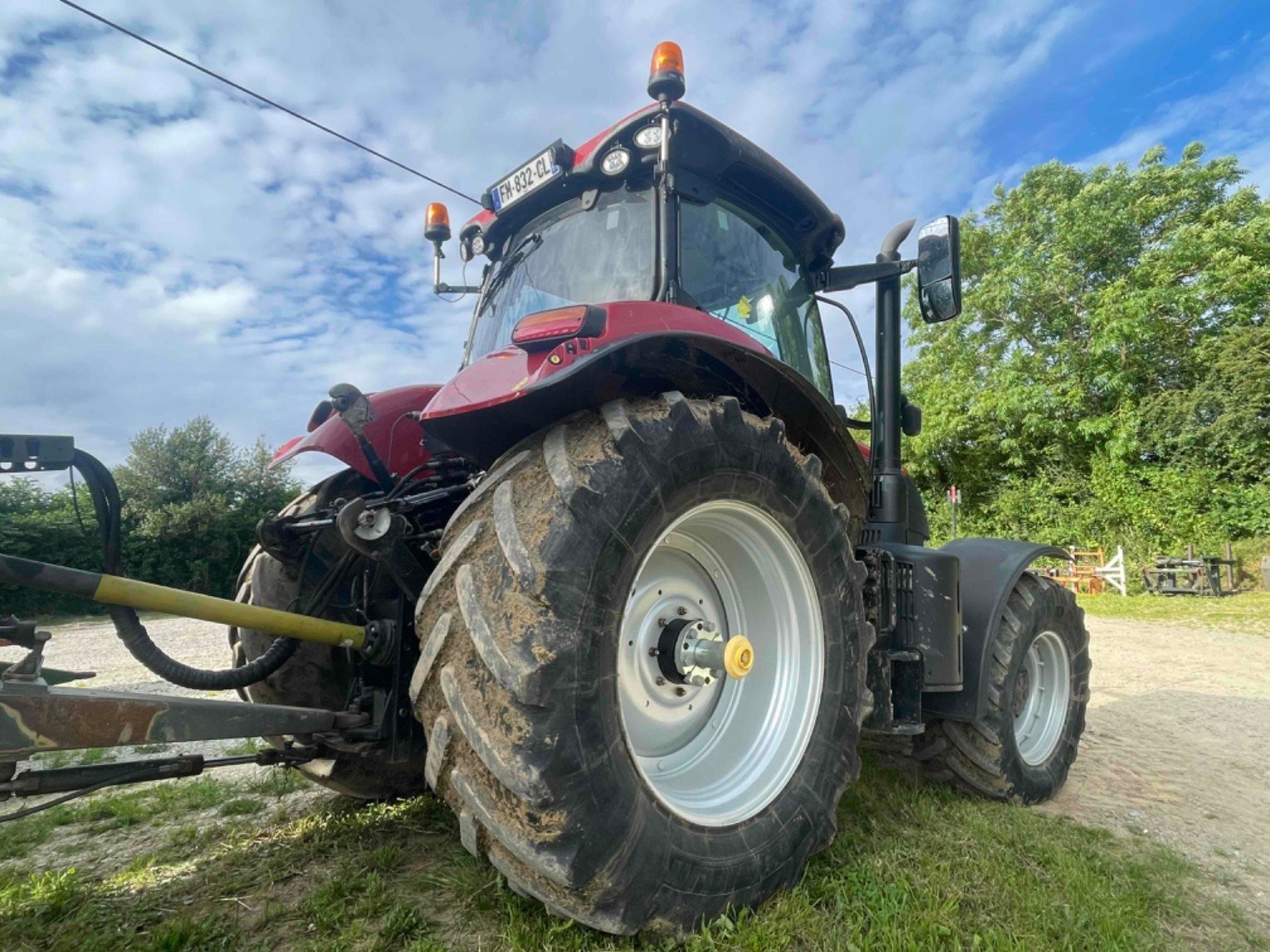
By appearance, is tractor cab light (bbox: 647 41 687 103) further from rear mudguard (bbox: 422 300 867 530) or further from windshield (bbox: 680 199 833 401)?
rear mudguard (bbox: 422 300 867 530)

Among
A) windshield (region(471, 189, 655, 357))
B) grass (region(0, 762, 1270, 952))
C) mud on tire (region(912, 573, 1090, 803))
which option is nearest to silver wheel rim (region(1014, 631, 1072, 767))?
mud on tire (region(912, 573, 1090, 803))

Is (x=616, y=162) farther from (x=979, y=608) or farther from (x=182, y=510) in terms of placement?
(x=182, y=510)

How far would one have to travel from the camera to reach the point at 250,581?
2.63 metres

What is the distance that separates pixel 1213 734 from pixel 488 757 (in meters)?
5.39

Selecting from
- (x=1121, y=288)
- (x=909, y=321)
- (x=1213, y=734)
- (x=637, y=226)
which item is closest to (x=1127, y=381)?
(x=1121, y=288)

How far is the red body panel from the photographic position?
1718 mm

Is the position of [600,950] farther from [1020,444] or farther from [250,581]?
[1020,444]

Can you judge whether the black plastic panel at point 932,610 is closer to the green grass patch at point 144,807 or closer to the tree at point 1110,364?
the green grass patch at point 144,807

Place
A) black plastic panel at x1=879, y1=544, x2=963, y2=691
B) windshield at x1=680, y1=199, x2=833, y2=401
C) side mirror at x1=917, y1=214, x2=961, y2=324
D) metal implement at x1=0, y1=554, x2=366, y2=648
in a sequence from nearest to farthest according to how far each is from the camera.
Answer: metal implement at x1=0, y1=554, x2=366, y2=648 → windshield at x1=680, y1=199, x2=833, y2=401 → black plastic panel at x1=879, y1=544, x2=963, y2=691 → side mirror at x1=917, y1=214, x2=961, y2=324

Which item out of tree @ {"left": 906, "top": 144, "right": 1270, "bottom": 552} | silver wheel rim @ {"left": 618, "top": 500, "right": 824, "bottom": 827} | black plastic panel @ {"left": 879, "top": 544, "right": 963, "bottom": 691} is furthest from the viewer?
tree @ {"left": 906, "top": 144, "right": 1270, "bottom": 552}

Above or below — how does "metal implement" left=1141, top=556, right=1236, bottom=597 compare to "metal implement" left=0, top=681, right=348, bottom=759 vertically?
below

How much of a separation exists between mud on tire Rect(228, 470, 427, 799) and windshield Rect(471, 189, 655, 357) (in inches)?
39.7

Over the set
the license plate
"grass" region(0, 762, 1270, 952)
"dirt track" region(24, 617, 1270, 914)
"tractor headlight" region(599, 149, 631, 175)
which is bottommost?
"dirt track" region(24, 617, 1270, 914)

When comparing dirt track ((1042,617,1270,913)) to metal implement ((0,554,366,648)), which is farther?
dirt track ((1042,617,1270,913))
